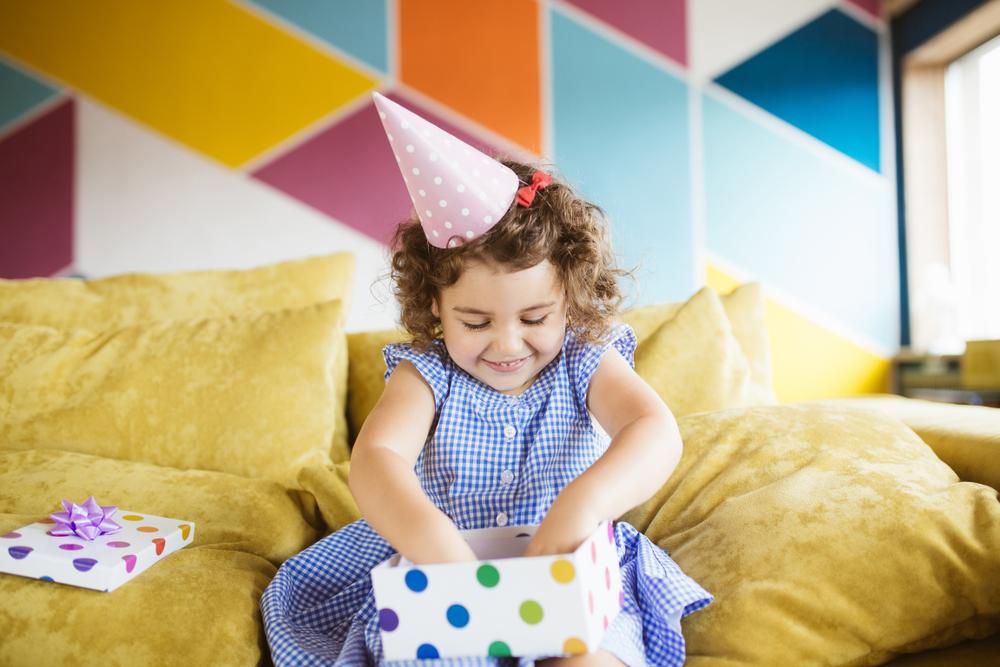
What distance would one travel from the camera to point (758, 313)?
6.00 ft

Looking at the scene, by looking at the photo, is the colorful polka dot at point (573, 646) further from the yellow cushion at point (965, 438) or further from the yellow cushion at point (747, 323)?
the yellow cushion at point (747, 323)

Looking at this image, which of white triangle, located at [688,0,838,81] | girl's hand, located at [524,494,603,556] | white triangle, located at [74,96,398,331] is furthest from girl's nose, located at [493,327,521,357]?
white triangle, located at [688,0,838,81]

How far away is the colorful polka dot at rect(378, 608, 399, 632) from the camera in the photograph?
79cm

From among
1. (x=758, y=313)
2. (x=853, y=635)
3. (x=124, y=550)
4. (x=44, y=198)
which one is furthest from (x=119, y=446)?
(x=44, y=198)

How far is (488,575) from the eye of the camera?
2.49 ft

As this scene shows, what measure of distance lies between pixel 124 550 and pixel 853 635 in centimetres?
91

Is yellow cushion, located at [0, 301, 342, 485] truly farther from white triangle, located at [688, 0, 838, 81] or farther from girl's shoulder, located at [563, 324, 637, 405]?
white triangle, located at [688, 0, 838, 81]

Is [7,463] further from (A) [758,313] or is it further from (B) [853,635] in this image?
(A) [758,313]

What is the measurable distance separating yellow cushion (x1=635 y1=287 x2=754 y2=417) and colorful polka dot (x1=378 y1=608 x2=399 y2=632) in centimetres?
84

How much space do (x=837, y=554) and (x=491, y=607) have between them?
18.5 inches

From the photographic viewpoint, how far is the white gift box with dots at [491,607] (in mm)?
757

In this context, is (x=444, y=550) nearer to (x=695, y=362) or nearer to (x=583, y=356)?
(x=583, y=356)

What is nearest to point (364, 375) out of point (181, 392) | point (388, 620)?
point (181, 392)

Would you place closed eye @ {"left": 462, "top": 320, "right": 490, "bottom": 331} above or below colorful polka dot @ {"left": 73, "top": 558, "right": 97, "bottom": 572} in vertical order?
above
